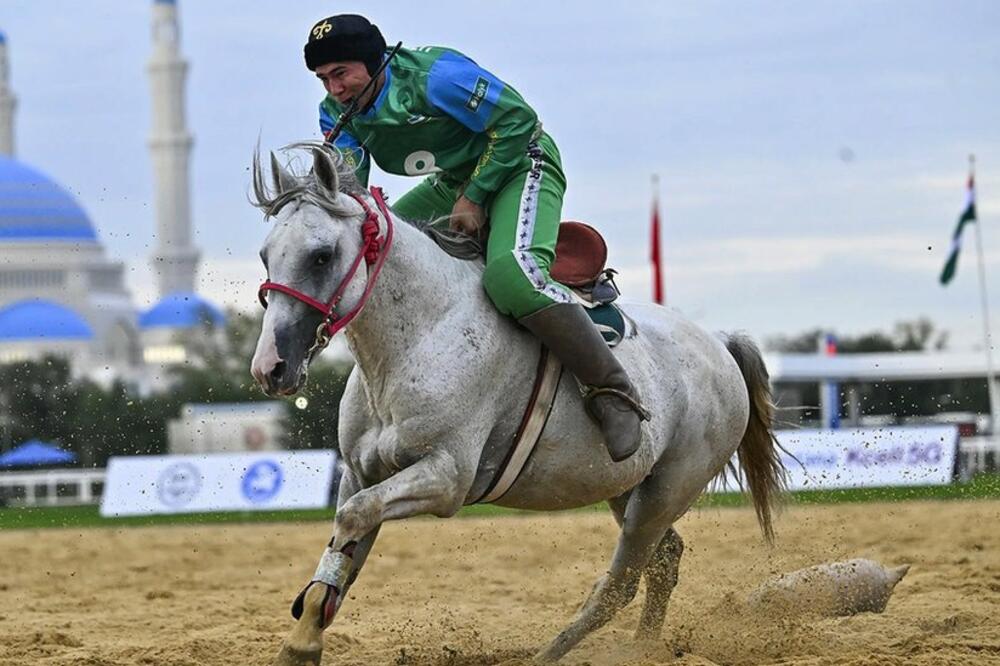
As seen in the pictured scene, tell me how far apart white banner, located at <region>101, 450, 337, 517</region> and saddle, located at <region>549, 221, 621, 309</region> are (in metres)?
15.4

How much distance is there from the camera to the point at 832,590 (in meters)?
9.09

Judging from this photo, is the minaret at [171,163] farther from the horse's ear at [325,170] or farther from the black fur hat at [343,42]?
the horse's ear at [325,170]

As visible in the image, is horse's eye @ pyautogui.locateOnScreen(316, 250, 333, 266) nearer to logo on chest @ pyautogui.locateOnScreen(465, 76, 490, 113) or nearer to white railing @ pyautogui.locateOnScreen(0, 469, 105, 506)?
logo on chest @ pyautogui.locateOnScreen(465, 76, 490, 113)

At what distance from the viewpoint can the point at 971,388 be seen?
57.1 meters

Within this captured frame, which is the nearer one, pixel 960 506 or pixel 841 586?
pixel 841 586

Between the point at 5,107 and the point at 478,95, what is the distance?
12868cm

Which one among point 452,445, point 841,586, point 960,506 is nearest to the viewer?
point 452,445

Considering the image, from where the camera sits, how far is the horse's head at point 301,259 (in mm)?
6125

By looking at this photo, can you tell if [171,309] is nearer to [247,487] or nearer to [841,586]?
[247,487]

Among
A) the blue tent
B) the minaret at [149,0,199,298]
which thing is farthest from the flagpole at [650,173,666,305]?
the minaret at [149,0,199,298]

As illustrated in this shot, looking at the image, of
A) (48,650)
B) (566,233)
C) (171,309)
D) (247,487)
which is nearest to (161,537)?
(247,487)

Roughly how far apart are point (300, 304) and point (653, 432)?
2.10m

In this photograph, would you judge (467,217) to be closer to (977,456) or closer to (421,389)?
(421,389)

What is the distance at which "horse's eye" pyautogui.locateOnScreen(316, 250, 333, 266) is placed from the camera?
634 cm
